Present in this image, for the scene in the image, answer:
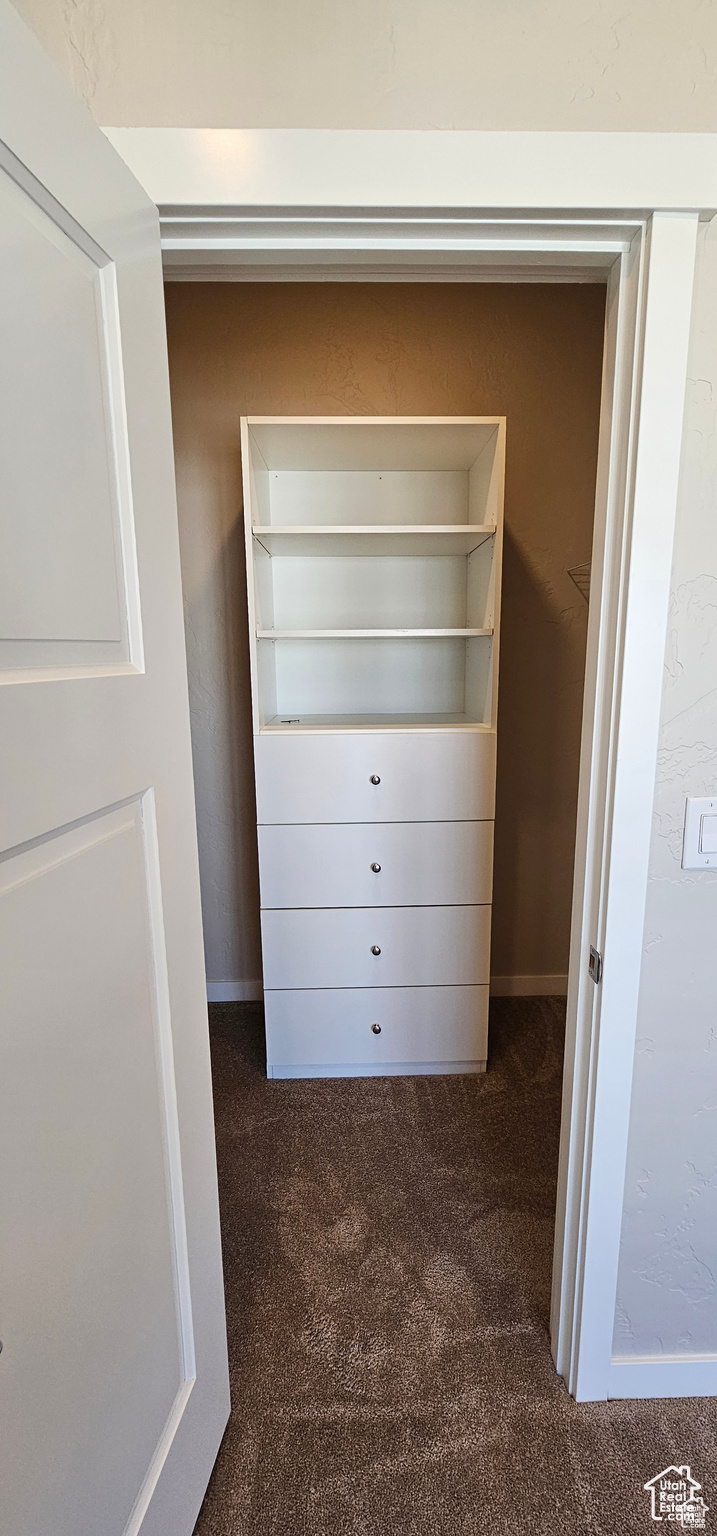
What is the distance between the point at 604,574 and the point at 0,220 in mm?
807

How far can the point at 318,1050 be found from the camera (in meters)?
2.03

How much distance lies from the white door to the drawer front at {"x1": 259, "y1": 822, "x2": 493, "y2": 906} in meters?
0.96

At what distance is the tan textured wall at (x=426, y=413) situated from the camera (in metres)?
2.08

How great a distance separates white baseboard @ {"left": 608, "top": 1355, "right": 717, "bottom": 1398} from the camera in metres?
1.15

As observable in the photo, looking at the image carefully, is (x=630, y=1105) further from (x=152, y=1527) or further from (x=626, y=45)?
(x=626, y=45)

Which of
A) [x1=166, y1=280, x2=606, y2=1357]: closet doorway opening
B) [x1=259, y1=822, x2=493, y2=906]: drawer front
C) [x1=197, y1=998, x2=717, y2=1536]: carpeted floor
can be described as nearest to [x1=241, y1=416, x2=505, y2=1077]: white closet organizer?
[x1=259, y1=822, x2=493, y2=906]: drawer front

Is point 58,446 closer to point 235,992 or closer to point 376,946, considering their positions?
point 376,946

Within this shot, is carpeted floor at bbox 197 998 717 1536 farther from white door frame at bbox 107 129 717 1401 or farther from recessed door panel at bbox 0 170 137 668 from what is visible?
recessed door panel at bbox 0 170 137 668

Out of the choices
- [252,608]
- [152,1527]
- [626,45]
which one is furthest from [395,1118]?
[626,45]

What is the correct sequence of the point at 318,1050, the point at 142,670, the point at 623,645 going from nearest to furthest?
the point at 142,670 → the point at 623,645 → the point at 318,1050

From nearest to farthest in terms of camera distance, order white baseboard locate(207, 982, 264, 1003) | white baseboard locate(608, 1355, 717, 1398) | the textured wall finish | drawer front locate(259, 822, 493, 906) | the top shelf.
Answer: the textured wall finish → white baseboard locate(608, 1355, 717, 1398) → the top shelf → drawer front locate(259, 822, 493, 906) → white baseboard locate(207, 982, 264, 1003)

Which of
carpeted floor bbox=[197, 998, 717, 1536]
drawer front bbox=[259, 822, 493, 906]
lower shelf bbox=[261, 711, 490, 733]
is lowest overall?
carpeted floor bbox=[197, 998, 717, 1536]

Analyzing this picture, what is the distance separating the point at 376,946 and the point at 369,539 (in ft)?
4.17

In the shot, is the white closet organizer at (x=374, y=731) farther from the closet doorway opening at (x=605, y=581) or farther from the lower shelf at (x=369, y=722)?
the closet doorway opening at (x=605, y=581)
